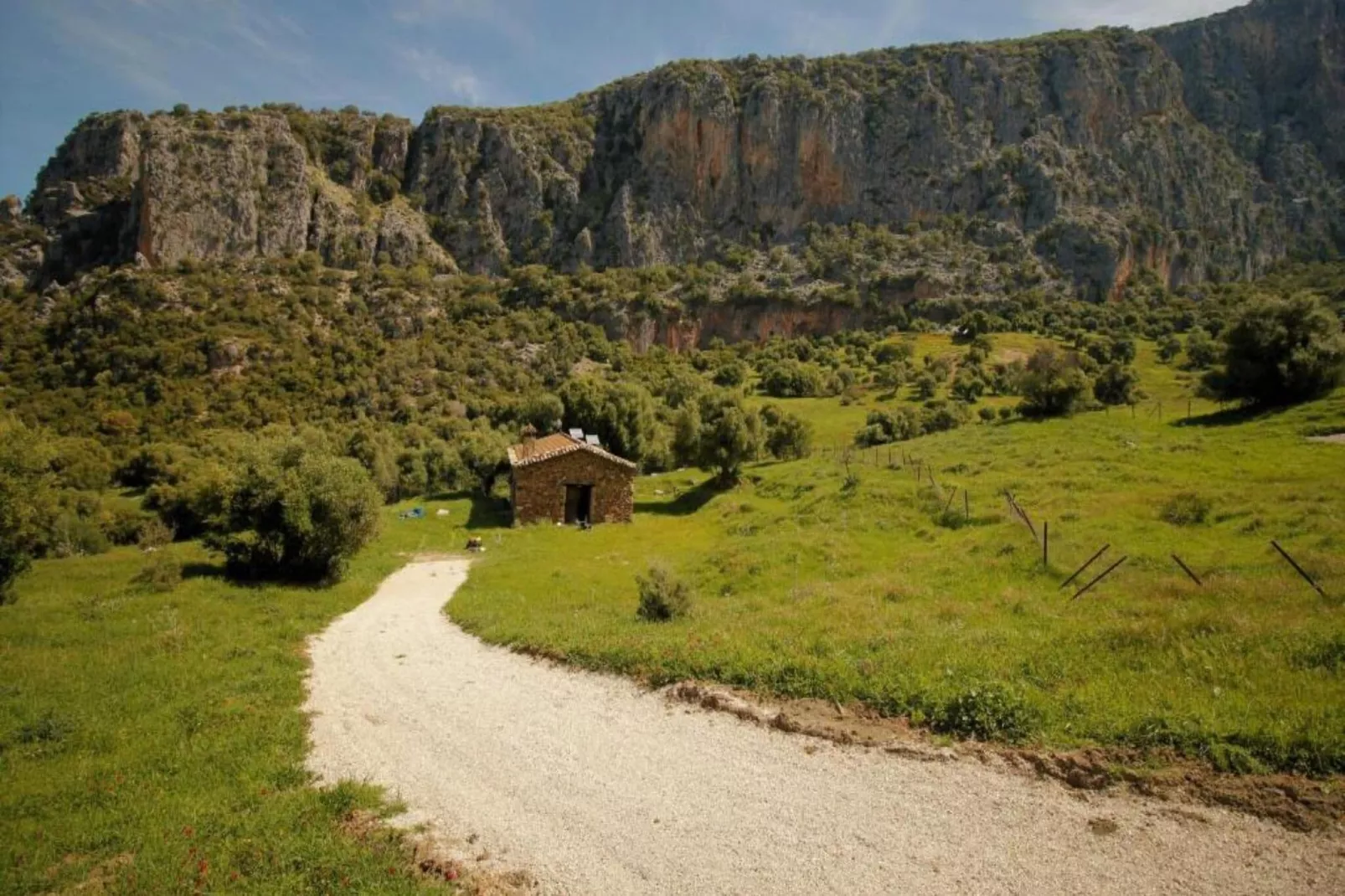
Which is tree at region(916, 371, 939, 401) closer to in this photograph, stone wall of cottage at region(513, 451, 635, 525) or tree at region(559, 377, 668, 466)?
tree at region(559, 377, 668, 466)

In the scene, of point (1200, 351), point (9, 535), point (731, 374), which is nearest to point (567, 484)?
point (9, 535)

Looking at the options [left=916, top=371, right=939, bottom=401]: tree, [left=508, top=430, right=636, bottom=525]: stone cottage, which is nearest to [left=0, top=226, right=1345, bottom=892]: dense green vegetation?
[left=508, top=430, right=636, bottom=525]: stone cottage

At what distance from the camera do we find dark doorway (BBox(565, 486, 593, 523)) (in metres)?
43.6

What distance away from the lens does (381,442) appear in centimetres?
6644

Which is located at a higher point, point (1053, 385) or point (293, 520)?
point (1053, 385)

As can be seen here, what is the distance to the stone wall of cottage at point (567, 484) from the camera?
140ft

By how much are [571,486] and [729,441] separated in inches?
475

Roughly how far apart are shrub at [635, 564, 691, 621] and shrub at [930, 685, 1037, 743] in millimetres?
8518

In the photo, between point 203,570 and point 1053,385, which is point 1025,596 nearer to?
point 203,570

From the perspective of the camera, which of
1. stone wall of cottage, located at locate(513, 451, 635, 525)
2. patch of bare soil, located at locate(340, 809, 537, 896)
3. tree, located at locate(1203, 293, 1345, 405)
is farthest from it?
stone wall of cottage, located at locate(513, 451, 635, 525)

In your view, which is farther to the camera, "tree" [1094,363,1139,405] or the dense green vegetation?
"tree" [1094,363,1139,405]

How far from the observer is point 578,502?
44.0m

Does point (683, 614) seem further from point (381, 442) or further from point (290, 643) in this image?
point (381, 442)

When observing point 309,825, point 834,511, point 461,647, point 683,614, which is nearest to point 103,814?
point 309,825
